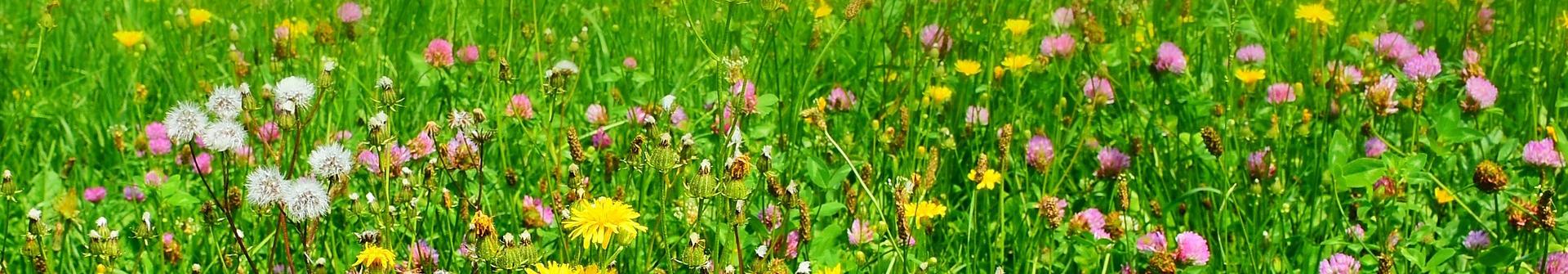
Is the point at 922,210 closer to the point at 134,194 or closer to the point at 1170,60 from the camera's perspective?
the point at 1170,60

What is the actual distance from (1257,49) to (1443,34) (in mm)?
391

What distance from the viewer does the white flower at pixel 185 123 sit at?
→ 1234 millimetres

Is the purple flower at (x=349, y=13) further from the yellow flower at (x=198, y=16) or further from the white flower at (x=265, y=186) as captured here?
the white flower at (x=265, y=186)

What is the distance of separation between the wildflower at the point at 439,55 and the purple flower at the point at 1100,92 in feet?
3.12

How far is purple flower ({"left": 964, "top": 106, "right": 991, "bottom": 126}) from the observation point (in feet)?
6.73

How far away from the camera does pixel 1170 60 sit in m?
2.20

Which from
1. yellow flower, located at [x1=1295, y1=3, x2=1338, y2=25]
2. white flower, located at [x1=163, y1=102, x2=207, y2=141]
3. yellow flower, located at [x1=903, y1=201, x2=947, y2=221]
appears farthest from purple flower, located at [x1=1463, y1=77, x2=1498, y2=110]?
white flower, located at [x1=163, y1=102, x2=207, y2=141]

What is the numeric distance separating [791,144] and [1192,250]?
1.99 ft

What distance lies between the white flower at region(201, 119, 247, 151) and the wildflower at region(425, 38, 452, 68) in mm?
937

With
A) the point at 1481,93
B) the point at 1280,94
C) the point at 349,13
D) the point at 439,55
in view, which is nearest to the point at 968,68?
the point at 1280,94

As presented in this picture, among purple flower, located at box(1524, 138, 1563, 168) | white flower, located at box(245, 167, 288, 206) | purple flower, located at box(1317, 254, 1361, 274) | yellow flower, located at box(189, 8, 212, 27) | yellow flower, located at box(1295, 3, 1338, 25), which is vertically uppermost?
yellow flower, located at box(189, 8, 212, 27)

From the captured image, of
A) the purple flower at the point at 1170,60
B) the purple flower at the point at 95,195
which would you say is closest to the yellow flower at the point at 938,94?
the purple flower at the point at 1170,60

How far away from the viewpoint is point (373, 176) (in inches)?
65.6

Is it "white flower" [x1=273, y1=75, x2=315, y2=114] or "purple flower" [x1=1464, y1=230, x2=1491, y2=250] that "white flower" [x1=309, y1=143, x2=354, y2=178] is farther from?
"purple flower" [x1=1464, y1=230, x2=1491, y2=250]
